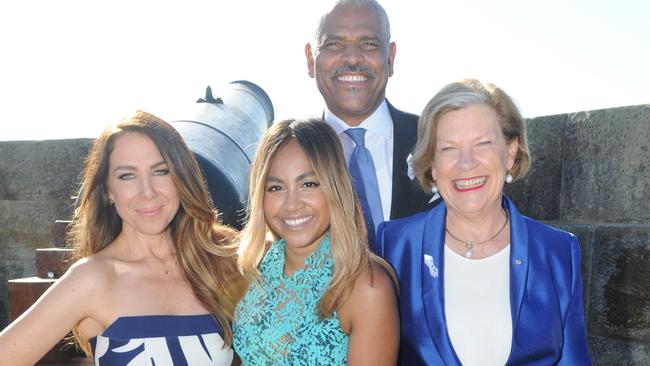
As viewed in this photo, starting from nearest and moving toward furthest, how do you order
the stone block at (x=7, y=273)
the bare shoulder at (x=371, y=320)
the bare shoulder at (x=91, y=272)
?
the bare shoulder at (x=371, y=320) → the bare shoulder at (x=91, y=272) → the stone block at (x=7, y=273)

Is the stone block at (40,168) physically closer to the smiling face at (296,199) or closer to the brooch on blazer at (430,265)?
the smiling face at (296,199)

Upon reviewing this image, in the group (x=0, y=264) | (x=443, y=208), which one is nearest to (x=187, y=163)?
(x=443, y=208)

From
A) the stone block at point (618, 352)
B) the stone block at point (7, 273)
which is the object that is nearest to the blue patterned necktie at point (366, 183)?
the stone block at point (618, 352)

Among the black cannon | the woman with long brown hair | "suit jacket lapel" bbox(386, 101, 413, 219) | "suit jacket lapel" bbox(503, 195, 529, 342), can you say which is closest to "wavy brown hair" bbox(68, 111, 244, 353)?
the woman with long brown hair

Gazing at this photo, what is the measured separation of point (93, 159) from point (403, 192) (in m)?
1.38

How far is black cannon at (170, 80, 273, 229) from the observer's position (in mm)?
3592

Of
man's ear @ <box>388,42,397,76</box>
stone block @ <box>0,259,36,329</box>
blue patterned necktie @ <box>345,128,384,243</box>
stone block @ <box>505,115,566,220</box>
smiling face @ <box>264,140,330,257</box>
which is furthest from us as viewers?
stone block @ <box>0,259,36,329</box>

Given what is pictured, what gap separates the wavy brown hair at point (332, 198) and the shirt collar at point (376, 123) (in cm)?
96

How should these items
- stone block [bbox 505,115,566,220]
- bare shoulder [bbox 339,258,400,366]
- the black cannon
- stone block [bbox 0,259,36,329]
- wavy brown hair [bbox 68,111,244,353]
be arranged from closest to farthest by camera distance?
1. bare shoulder [bbox 339,258,400,366]
2. wavy brown hair [bbox 68,111,244,353]
3. the black cannon
4. stone block [bbox 505,115,566,220]
5. stone block [bbox 0,259,36,329]

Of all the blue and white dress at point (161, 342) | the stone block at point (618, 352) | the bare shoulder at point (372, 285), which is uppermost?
the bare shoulder at point (372, 285)

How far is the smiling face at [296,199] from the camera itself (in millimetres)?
2516

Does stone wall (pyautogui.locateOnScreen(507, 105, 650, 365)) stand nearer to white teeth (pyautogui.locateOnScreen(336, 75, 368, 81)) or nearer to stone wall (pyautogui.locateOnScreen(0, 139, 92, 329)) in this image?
white teeth (pyautogui.locateOnScreen(336, 75, 368, 81))

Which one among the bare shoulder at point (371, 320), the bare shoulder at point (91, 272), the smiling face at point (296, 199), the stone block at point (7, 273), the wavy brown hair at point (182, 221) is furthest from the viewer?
the stone block at point (7, 273)

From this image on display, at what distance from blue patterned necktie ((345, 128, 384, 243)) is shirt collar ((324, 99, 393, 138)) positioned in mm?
102
